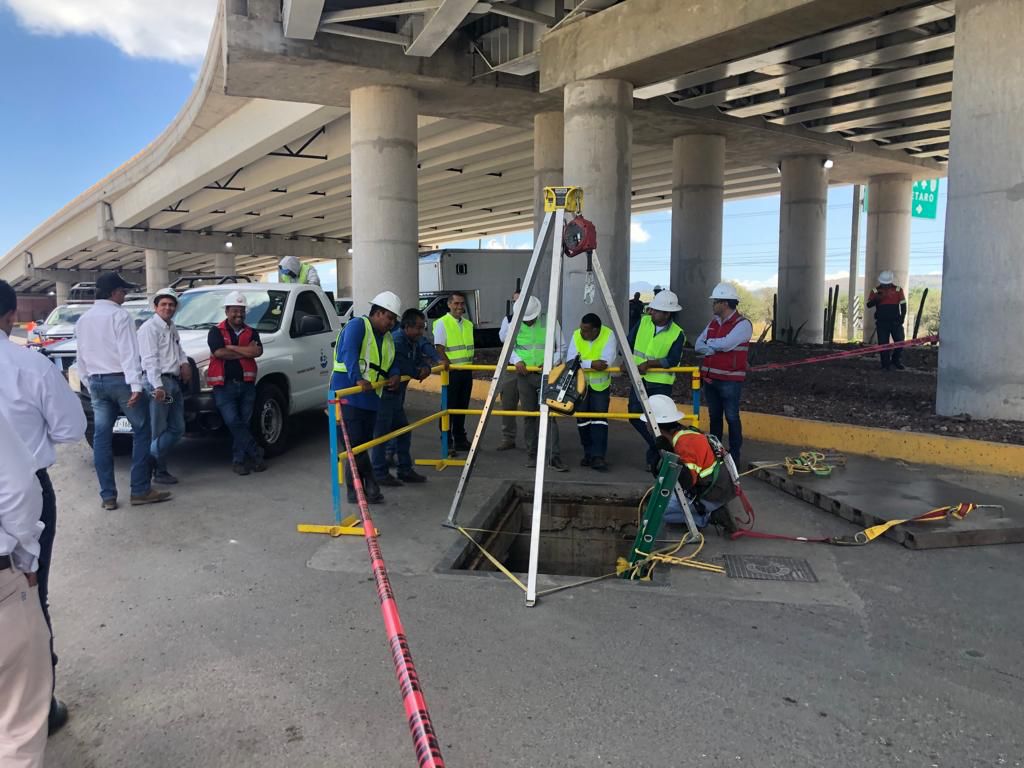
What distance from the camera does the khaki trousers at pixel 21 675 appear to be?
220 cm

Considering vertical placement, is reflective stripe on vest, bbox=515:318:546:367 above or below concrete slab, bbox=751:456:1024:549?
above

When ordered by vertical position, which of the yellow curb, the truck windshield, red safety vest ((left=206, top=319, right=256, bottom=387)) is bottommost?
the yellow curb

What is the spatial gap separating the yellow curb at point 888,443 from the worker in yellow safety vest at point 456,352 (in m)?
3.15

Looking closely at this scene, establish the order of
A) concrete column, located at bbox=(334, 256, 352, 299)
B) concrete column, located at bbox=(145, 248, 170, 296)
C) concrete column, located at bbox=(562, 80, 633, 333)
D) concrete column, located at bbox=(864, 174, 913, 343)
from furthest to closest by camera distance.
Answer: concrete column, located at bbox=(334, 256, 352, 299)
concrete column, located at bbox=(145, 248, 170, 296)
concrete column, located at bbox=(864, 174, 913, 343)
concrete column, located at bbox=(562, 80, 633, 333)

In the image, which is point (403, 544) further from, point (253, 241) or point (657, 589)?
point (253, 241)

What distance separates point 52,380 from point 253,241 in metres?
42.4

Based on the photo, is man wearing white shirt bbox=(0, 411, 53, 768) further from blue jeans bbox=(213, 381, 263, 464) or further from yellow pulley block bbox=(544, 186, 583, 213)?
blue jeans bbox=(213, 381, 263, 464)

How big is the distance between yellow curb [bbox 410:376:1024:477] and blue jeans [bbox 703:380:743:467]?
1.62 m

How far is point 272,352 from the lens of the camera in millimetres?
8320

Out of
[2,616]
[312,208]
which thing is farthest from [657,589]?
[312,208]

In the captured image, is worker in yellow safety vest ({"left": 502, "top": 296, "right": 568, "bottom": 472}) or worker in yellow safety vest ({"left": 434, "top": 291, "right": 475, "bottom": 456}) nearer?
worker in yellow safety vest ({"left": 502, "top": 296, "right": 568, "bottom": 472})

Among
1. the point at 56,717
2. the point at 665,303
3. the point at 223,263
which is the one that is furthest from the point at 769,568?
the point at 223,263

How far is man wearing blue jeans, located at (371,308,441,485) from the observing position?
709 cm

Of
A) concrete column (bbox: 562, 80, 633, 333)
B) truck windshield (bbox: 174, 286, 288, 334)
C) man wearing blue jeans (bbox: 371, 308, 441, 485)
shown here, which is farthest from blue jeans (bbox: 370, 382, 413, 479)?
concrete column (bbox: 562, 80, 633, 333)
